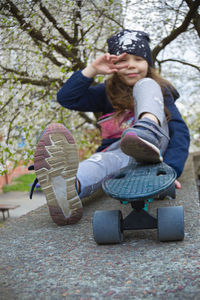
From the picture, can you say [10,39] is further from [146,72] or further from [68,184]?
[68,184]

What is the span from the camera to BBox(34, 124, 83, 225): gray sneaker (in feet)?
5.59

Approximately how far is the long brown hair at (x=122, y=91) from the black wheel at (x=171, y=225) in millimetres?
1086

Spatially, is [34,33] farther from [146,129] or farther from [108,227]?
[108,227]

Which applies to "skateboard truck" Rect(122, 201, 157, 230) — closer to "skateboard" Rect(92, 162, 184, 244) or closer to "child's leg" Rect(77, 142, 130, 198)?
"skateboard" Rect(92, 162, 184, 244)

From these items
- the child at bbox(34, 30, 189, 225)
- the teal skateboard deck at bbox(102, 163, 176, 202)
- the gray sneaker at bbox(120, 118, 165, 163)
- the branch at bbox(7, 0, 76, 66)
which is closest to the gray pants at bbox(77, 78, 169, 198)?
the child at bbox(34, 30, 189, 225)

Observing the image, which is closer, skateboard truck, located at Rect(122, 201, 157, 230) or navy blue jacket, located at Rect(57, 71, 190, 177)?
skateboard truck, located at Rect(122, 201, 157, 230)

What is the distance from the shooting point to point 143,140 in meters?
1.50

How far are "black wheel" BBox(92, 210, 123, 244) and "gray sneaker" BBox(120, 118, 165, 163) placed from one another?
0.97ft

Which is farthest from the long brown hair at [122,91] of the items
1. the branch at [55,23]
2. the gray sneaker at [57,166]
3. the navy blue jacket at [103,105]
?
the branch at [55,23]

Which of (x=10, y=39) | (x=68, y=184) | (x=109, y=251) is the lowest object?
(x=109, y=251)

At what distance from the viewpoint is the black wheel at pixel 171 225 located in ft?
4.68

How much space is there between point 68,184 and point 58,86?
217 centimetres

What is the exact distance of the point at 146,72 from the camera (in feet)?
7.76

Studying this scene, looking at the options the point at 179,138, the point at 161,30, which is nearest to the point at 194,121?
the point at 161,30
